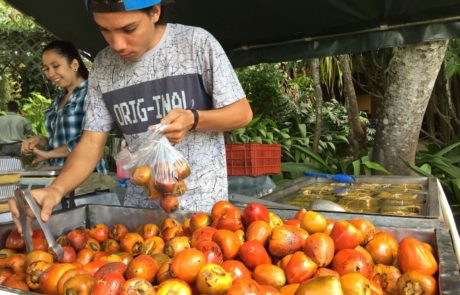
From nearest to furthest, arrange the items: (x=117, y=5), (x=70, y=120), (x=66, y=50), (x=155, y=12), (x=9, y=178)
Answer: (x=117, y=5), (x=155, y=12), (x=9, y=178), (x=70, y=120), (x=66, y=50)

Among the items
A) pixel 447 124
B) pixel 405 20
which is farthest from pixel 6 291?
pixel 447 124

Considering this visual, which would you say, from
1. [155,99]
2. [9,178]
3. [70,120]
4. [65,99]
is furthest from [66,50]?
[155,99]

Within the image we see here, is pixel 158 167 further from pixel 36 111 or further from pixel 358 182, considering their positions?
pixel 36 111

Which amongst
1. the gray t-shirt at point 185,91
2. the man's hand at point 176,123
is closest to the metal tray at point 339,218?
the gray t-shirt at point 185,91

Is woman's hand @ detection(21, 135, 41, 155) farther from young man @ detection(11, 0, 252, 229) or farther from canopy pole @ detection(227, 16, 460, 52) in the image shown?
canopy pole @ detection(227, 16, 460, 52)

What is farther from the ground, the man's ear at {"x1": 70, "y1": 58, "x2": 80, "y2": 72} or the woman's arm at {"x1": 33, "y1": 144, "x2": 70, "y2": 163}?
the man's ear at {"x1": 70, "y1": 58, "x2": 80, "y2": 72}

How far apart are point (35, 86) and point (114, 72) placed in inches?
494

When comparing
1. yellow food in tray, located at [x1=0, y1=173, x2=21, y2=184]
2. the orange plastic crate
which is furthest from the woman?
the orange plastic crate

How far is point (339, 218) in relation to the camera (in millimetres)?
1738

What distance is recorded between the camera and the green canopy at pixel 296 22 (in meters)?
4.10

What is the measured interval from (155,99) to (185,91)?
144mm

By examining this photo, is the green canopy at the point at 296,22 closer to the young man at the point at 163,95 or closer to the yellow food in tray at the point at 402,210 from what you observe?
the yellow food in tray at the point at 402,210

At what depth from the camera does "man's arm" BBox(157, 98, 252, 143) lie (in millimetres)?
1663

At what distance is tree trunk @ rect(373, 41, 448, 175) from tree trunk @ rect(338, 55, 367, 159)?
1307 millimetres
